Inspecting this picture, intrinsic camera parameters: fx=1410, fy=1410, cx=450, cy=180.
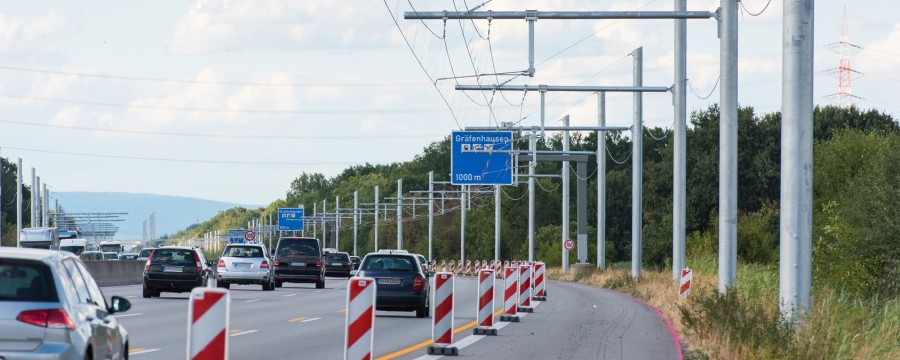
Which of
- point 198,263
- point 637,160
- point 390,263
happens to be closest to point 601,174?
point 637,160

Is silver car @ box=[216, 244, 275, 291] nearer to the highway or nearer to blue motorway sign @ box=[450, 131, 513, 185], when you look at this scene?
the highway

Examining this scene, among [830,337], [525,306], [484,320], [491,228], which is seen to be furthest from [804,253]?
[491,228]

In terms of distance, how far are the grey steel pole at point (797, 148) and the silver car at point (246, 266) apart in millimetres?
29755

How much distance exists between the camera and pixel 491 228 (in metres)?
124

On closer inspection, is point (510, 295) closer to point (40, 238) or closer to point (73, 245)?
point (40, 238)

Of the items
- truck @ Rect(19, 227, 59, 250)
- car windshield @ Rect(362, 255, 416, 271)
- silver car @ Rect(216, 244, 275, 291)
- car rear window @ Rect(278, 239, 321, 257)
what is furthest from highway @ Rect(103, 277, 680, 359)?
truck @ Rect(19, 227, 59, 250)

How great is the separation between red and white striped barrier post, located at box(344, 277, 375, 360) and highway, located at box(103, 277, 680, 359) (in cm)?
328

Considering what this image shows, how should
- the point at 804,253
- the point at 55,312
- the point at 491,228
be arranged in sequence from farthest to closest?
the point at 491,228 < the point at 804,253 < the point at 55,312

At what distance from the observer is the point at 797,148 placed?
17.4 meters

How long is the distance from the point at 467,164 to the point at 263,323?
35250mm

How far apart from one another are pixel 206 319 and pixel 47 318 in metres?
1.22

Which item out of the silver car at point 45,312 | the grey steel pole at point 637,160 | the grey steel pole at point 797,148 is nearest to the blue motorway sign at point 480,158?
the grey steel pole at point 637,160

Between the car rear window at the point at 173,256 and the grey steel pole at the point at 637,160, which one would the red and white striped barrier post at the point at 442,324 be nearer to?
the car rear window at the point at 173,256

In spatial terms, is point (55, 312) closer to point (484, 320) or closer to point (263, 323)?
point (484, 320)
